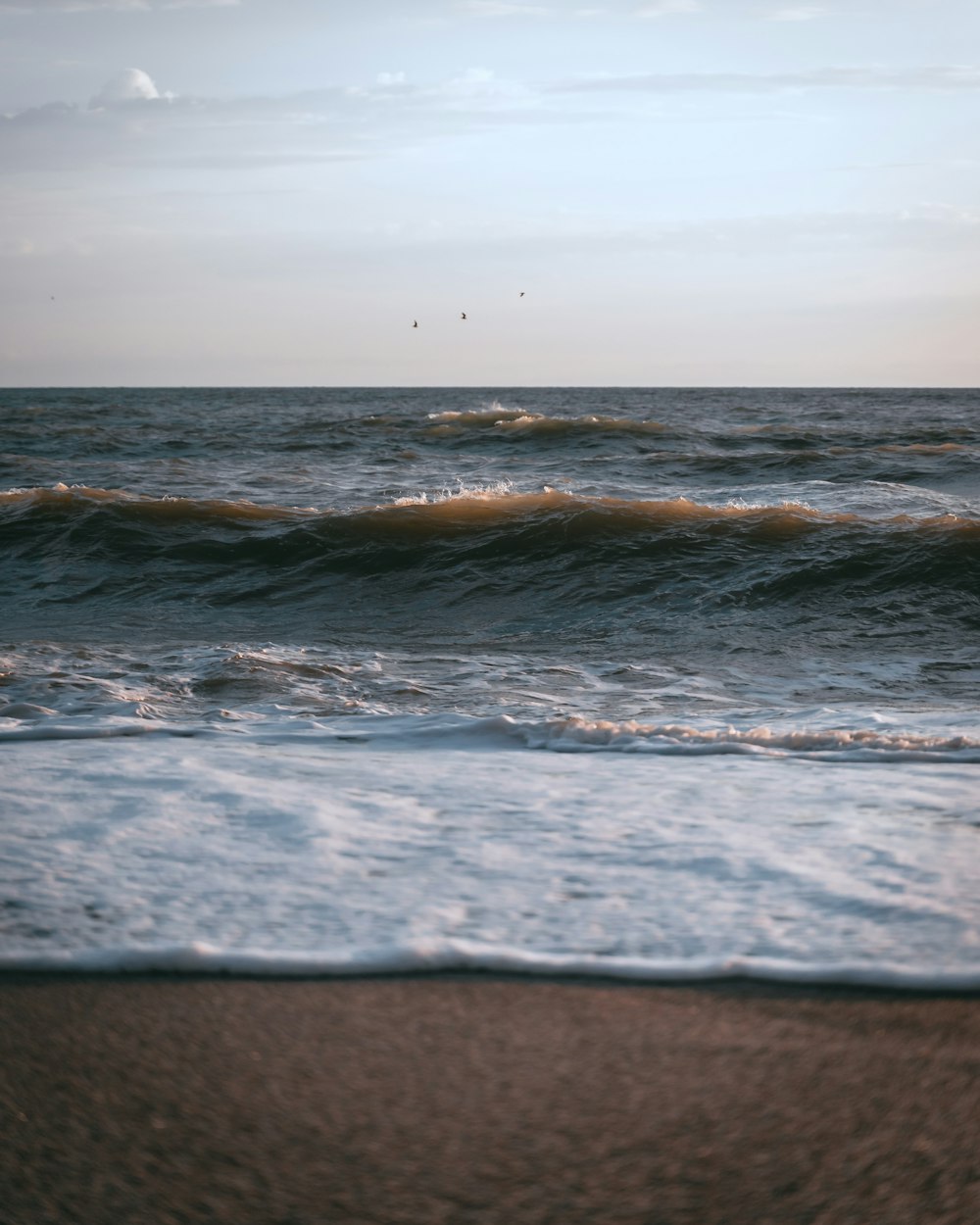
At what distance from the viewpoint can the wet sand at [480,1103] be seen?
1.42 meters

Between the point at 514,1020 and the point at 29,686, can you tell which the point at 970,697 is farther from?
the point at 29,686

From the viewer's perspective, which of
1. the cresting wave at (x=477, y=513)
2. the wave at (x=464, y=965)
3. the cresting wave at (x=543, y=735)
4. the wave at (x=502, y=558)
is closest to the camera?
the wave at (x=464, y=965)

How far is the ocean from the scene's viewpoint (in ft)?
7.35

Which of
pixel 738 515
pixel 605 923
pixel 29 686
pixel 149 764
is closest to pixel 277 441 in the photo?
pixel 738 515

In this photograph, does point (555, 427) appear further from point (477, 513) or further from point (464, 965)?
point (464, 965)

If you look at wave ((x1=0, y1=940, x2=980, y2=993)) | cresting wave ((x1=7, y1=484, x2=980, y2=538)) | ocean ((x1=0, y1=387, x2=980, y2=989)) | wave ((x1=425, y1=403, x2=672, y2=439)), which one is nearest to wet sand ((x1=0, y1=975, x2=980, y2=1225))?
wave ((x1=0, y1=940, x2=980, y2=993))

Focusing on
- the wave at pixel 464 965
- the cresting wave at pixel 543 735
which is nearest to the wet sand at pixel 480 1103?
the wave at pixel 464 965

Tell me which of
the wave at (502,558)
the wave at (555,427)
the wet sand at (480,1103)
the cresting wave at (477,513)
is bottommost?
the wet sand at (480,1103)

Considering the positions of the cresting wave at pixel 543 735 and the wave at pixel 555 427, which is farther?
the wave at pixel 555 427

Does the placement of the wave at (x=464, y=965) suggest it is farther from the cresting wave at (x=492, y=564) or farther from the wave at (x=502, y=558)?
the wave at (x=502, y=558)

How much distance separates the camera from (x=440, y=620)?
7.21m

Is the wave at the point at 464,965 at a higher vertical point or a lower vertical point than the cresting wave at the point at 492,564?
lower

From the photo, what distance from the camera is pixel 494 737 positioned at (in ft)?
13.0

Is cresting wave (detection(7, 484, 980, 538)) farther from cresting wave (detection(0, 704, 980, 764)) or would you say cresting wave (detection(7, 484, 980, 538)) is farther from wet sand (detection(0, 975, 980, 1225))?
wet sand (detection(0, 975, 980, 1225))
